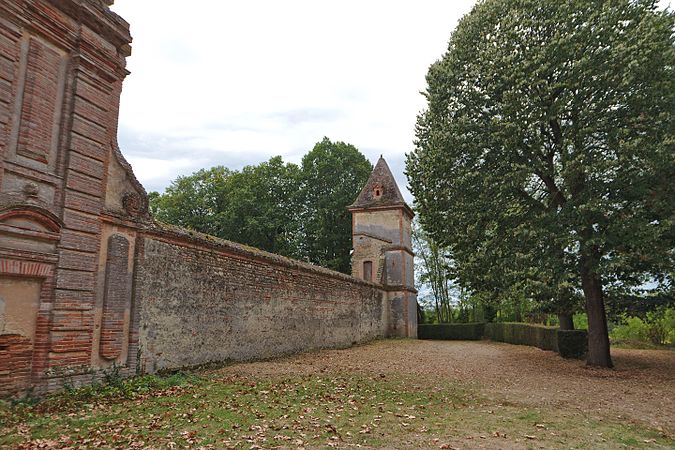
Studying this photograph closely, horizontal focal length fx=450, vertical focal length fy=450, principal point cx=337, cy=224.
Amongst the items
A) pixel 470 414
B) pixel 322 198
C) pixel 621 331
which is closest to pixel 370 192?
pixel 322 198

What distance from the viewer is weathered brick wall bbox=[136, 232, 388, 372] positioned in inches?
350

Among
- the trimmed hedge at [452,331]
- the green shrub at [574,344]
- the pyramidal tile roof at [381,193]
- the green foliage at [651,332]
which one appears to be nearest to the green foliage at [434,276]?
the trimmed hedge at [452,331]

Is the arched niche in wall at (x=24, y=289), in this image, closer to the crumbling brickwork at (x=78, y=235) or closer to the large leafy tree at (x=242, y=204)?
the crumbling brickwork at (x=78, y=235)

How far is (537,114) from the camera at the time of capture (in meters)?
11.7

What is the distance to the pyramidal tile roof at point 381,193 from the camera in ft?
92.8

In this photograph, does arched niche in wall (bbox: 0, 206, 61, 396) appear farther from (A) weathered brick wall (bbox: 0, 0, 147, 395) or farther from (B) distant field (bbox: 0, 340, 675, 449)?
(B) distant field (bbox: 0, 340, 675, 449)

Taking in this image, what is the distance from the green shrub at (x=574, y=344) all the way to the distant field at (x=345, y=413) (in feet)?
16.7

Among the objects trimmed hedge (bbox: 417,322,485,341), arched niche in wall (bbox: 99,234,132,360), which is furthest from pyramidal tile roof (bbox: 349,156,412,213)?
arched niche in wall (bbox: 99,234,132,360)

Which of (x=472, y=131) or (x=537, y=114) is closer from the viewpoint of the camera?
(x=537, y=114)

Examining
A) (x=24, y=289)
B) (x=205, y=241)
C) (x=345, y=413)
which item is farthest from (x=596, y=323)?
(x=24, y=289)

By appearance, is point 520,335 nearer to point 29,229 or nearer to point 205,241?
point 205,241

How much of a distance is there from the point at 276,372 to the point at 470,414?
4979 mm

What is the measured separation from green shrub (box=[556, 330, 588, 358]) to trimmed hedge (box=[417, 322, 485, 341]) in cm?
1544

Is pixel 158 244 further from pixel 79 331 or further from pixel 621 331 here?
pixel 621 331
